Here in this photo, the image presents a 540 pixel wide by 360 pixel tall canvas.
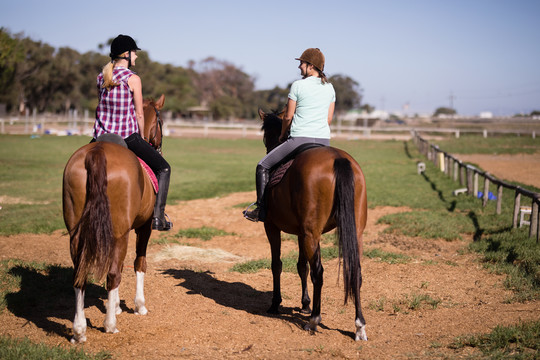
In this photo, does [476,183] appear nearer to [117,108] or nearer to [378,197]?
[378,197]

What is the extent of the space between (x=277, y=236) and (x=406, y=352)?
7.24 feet

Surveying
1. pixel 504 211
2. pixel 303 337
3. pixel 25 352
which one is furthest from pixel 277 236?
pixel 504 211

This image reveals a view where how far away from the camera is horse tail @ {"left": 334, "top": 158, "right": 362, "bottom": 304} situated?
5.11 metres

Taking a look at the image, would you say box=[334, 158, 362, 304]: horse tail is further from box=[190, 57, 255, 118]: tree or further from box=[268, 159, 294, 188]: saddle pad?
box=[190, 57, 255, 118]: tree

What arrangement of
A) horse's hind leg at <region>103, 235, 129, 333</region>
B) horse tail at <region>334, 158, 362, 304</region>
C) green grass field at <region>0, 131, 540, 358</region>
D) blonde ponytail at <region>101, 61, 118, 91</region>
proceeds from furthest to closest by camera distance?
green grass field at <region>0, 131, 540, 358</region>
blonde ponytail at <region>101, 61, 118, 91</region>
horse's hind leg at <region>103, 235, 129, 333</region>
horse tail at <region>334, 158, 362, 304</region>

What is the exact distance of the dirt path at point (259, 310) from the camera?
196 inches

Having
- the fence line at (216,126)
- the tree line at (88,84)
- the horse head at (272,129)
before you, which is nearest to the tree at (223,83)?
the tree line at (88,84)

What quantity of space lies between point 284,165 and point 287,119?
0.55 metres

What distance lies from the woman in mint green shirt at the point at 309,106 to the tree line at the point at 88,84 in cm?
5233

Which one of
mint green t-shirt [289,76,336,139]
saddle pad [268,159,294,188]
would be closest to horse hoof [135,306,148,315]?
saddle pad [268,159,294,188]

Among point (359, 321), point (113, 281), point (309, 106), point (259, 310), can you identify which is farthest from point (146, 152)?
point (359, 321)

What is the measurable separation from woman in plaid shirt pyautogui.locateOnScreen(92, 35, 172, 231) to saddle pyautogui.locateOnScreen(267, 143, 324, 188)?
1.46 metres

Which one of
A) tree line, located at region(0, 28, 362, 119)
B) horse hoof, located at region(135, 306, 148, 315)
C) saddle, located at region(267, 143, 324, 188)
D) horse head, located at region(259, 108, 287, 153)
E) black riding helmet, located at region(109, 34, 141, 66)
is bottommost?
horse hoof, located at region(135, 306, 148, 315)

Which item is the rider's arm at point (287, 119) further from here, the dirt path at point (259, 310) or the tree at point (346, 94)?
the tree at point (346, 94)
